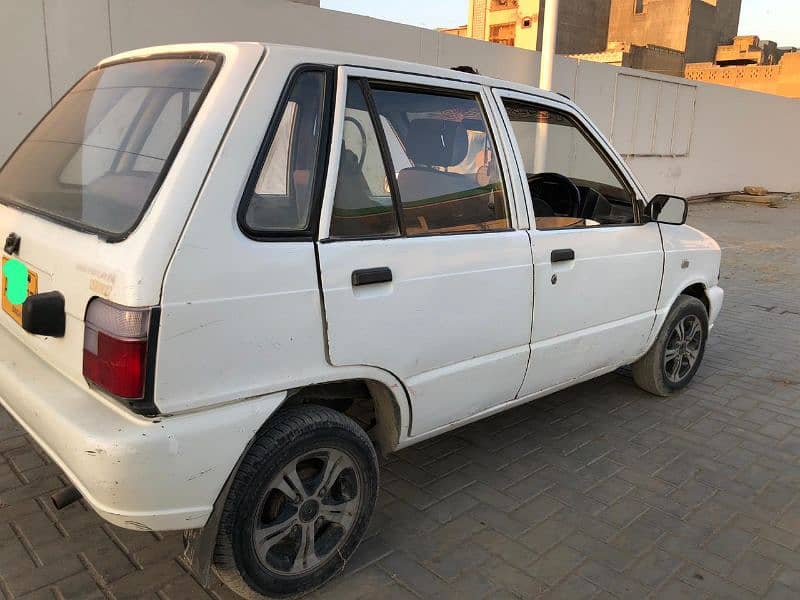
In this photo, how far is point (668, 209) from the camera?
12.8ft

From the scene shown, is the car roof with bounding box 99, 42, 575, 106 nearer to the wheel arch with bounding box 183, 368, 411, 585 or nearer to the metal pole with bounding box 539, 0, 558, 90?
the wheel arch with bounding box 183, 368, 411, 585

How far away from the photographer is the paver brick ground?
8.20 ft

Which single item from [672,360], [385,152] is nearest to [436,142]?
[385,152]

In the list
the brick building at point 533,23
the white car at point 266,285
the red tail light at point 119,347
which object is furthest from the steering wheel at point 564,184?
the brick building at point 533,23

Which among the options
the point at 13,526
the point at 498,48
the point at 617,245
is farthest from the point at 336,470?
the point at 498,48

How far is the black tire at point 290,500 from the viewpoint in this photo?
2119mm

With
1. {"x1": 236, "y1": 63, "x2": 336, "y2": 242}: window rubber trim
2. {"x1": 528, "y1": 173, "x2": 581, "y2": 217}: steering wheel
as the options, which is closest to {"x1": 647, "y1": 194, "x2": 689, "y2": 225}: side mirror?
{"x1": 528, "y1": 173, "x2": 581, "y2": 217}: steering wheel

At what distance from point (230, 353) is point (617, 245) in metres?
2.36

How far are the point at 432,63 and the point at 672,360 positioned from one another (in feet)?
22.5

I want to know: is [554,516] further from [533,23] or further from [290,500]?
[533,23]

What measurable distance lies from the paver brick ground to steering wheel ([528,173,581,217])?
1.32 m

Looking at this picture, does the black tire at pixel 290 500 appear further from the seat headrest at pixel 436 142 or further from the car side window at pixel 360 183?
the seat headrest at pixel 436 142

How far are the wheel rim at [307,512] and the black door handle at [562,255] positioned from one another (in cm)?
140

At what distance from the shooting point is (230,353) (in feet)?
6.50
